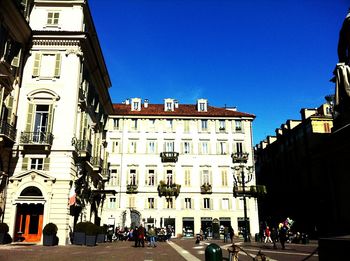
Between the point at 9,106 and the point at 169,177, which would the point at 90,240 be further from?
the point at 169,177

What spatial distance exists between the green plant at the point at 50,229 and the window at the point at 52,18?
601 inches

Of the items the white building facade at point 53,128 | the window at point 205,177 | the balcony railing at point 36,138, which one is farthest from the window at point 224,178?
the balcony railing at point 36,138

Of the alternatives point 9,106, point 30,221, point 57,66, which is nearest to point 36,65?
point 57,66

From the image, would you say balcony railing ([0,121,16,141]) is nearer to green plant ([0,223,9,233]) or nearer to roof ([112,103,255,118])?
green plant ([0,223,9,233])

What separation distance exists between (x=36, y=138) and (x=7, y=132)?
2.03 meters

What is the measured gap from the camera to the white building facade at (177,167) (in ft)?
166

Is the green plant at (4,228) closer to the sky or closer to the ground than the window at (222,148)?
closer to the ground

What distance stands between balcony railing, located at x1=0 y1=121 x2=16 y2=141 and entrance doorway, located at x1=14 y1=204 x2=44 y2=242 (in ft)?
15.4

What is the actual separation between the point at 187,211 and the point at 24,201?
1197 inches

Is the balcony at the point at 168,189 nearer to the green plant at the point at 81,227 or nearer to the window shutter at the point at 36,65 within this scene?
the green plant at the point at 81,227

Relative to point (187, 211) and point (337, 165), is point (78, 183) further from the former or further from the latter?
point (187, 211)

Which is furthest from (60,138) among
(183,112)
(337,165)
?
(183,112)

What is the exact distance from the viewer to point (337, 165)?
11.0 m

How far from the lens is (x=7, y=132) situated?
23.0m
